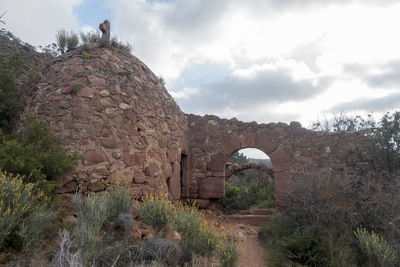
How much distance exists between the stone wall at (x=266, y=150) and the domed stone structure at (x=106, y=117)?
172 cm

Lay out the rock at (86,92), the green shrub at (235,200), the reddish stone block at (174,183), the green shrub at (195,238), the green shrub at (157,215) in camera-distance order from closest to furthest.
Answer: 1. the green shrub at (195,238)
2. the green shrub at (157,215)
3. the rock at (86,92)
4. the reddish stone block at (174,183)
5. the green shrub at (235,200)

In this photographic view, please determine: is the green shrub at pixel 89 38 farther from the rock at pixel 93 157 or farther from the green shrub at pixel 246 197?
the green shrub at pixel 246 197

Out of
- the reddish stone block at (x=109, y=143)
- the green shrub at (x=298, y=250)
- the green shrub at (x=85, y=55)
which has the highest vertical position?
the green shrub at (x=85, y=55)

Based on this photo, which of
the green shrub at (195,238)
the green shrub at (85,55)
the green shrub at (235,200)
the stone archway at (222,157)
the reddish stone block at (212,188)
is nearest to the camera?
the green shrub at (195,238)

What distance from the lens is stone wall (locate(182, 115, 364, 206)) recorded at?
6406mm

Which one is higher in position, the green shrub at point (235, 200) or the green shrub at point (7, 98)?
the green shrub at point (7, 98)

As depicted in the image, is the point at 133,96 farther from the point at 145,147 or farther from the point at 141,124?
the point at 145,147

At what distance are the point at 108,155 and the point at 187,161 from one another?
297 cm

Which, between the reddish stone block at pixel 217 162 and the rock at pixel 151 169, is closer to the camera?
the rock at pixel 151 169

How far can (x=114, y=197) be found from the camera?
371 centimetres

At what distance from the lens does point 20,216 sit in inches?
110

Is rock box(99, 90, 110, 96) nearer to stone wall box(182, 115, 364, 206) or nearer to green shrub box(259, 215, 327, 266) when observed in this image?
stone wall box(182, 115, 364, 206)

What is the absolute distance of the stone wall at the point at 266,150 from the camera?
6406mm

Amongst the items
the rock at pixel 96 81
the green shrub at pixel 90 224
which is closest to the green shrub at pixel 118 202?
the green shrub at pixel 90 224
